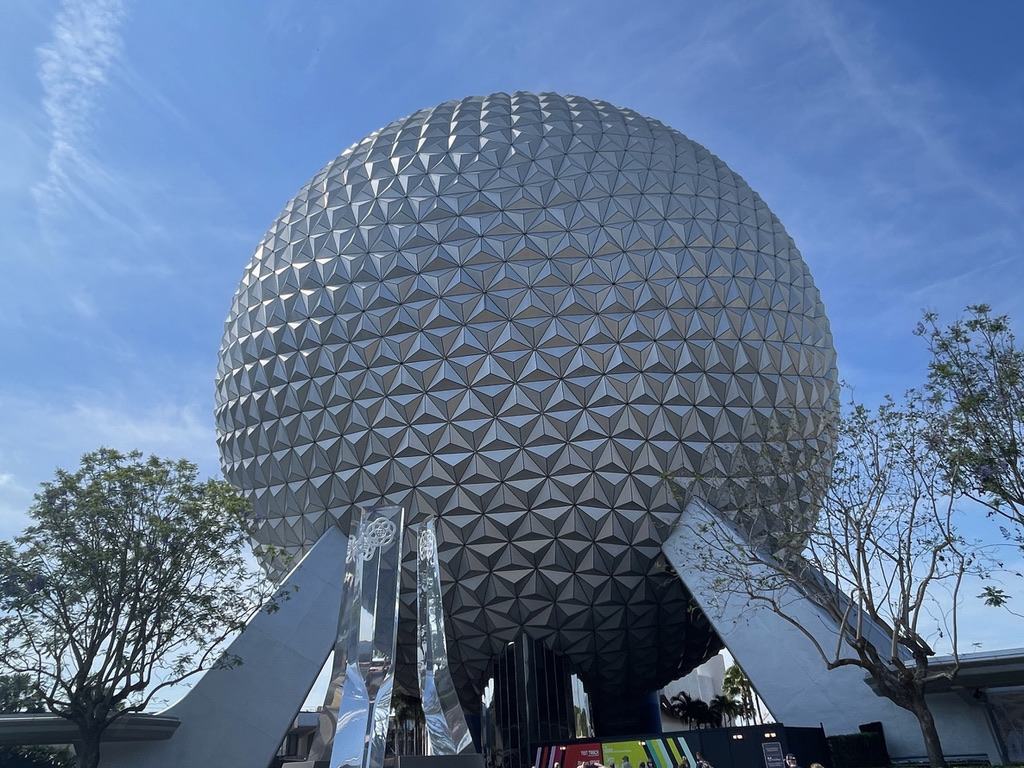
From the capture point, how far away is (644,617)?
21.8 m

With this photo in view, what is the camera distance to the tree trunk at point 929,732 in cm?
1270

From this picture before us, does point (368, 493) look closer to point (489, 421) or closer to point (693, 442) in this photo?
point (489, 421)

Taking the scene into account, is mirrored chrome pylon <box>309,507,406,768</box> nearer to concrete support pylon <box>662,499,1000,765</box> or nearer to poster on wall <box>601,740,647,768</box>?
poster on wall <box>601,740,647,768</box>

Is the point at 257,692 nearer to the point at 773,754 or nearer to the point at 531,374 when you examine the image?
the point at 531,374

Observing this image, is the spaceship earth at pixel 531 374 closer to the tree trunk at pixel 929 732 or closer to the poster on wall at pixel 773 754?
the poster on wall at pixel 773 754

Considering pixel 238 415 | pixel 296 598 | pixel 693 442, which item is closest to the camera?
pixel 296 598

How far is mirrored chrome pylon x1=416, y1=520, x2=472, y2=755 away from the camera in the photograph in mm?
11031

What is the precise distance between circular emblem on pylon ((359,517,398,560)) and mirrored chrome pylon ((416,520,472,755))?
1275 mm

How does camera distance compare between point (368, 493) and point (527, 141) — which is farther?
point (527, 141)

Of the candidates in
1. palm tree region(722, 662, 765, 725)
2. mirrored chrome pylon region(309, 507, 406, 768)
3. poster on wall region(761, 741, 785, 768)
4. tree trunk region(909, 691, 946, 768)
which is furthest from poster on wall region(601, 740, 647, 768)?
palm tree region(722, 662, 765, 725)

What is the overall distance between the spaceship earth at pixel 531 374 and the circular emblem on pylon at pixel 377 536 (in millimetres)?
7700

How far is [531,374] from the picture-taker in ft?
66.5

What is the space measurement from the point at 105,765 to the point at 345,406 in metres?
9.95

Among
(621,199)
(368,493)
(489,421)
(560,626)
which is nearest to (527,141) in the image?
(621,199)
